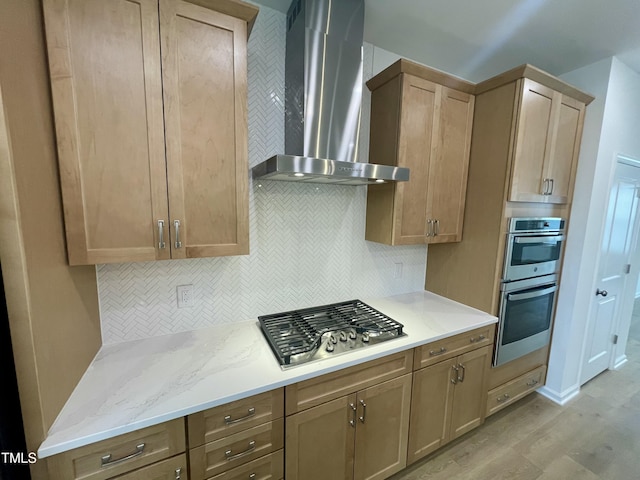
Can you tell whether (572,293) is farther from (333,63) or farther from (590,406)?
(333,63)

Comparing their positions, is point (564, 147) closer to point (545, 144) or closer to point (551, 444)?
point (545, 144)

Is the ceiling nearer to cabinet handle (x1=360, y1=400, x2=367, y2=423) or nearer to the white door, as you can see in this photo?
the white door

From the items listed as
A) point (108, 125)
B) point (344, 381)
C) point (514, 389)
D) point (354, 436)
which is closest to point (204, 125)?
point (108, 125)

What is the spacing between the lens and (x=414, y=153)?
176 centimetres

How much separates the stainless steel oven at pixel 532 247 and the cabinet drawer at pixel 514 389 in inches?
34.1

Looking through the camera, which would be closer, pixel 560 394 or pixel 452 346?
pixel 452 346

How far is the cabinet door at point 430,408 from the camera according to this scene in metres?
1.62

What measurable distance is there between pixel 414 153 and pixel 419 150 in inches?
1.9

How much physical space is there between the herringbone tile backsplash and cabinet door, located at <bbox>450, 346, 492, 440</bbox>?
2.77 feet

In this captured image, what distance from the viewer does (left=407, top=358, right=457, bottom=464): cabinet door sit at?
1619 mm

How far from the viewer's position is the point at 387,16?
5.26ft

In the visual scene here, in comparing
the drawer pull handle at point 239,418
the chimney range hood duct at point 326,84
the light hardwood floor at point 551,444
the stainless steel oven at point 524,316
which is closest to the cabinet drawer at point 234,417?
the drawer pull handle at point 239,418

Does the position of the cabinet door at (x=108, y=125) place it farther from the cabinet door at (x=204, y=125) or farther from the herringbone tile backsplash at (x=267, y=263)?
the herringbone tile backsplash at (x=267, y=263)

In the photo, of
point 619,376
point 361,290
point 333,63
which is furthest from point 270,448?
point 619,376
